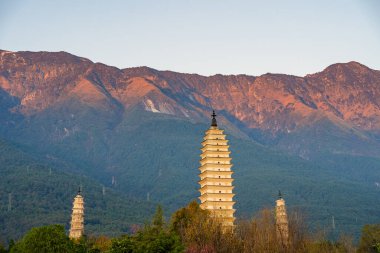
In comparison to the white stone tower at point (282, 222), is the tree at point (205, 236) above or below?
below

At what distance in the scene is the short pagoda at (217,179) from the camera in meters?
95.0

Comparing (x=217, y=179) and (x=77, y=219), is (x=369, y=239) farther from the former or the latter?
(x=77, y=219)

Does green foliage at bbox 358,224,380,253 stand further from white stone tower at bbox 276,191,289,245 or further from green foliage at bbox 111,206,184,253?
green foliage at bbox 111,206,184,253

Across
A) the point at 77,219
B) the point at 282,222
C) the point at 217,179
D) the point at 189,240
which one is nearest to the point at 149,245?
the point at 189,240

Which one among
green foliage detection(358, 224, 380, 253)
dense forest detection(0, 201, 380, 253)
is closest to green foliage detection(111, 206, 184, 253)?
dense forest detection(0, 201, 380, 253)

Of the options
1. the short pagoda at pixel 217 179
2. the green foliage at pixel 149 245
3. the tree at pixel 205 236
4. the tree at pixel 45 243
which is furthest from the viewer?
the short pagoda at pixel 217 179

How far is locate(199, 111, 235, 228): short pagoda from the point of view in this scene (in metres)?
95.0

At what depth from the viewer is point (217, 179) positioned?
3804 inches

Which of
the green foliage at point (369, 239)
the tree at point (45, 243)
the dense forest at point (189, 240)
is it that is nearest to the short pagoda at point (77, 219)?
the dense forest at point (189, 240)

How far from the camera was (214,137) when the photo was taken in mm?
99062

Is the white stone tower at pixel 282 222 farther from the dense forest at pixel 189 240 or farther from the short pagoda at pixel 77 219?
the short pagoda at pixel 77 219

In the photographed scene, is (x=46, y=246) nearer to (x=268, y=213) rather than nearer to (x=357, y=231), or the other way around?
(x=268, y=213)

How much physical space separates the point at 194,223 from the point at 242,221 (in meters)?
9.73

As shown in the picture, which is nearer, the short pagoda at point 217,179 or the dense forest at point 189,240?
the dense forest at point 189,240
